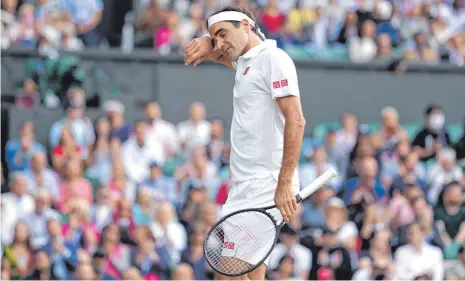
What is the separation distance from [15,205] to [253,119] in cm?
617

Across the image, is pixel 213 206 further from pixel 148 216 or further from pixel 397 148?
pixel 397 148

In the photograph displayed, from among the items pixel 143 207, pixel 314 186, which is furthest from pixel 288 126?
pixel 143 207

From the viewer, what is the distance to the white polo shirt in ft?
24.1

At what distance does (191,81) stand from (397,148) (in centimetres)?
288

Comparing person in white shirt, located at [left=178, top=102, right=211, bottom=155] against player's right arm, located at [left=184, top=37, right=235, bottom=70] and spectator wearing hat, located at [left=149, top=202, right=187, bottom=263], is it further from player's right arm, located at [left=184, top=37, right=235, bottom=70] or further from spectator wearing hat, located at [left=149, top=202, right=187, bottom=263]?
player's right arm, located at [left=184, top=37, right=235, bottom=70]

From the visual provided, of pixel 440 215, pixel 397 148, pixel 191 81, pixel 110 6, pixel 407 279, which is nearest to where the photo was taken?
pixel 407 279

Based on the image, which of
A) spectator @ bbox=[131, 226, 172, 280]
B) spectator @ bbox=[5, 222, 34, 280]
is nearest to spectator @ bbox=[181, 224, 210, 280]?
spectator @ bbox=[131, 226, 172, 280]

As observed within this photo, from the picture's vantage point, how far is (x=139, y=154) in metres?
14.5

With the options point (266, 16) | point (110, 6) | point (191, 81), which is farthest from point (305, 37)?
point (110, 6)

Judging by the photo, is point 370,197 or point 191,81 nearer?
point 370,197

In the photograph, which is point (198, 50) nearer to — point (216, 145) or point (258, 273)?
point (258, 273)

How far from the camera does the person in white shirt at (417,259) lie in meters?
13.0

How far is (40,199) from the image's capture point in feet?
42.8

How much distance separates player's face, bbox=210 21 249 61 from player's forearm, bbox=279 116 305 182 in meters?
0.55
